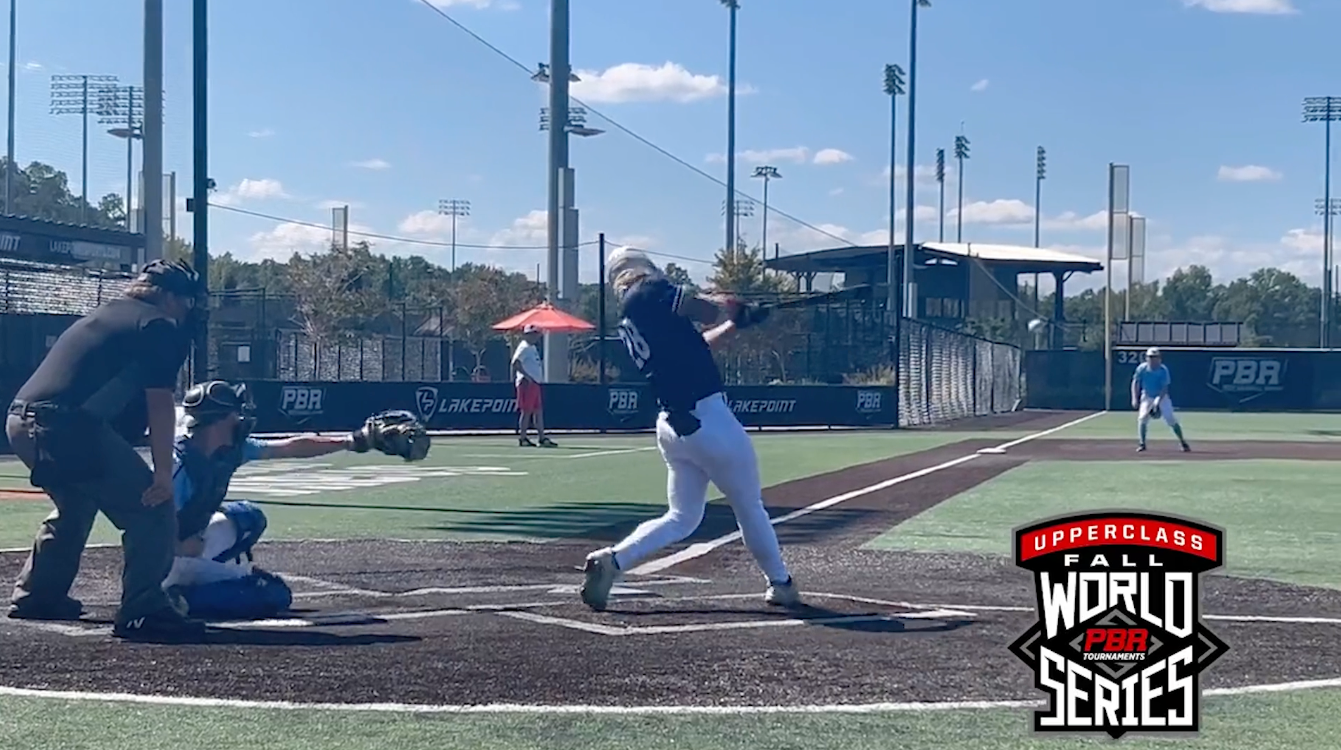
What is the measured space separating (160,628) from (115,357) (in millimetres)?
1209

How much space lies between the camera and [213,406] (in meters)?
8.16

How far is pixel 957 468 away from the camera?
20781 mm

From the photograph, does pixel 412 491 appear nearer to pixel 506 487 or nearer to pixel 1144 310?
pixel 506 487

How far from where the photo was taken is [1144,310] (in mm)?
109750

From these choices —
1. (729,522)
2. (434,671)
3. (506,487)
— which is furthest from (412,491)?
(434,671)

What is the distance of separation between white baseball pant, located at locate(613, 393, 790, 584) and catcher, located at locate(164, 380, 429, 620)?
4.00 feet

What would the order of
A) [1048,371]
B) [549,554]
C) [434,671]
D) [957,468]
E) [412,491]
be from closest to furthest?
[434,671], [549,554], [412,491], [957,468], [1048,371]

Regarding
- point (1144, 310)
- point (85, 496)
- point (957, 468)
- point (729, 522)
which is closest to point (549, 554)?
point (729, 522)

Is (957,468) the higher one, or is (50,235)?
(50,235)

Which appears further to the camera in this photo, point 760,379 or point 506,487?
point 760,379

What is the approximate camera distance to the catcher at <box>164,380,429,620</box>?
7.91 metres

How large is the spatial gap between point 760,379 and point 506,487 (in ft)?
91.7

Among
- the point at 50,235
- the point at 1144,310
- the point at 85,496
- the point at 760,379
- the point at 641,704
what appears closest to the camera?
the point at 641,704

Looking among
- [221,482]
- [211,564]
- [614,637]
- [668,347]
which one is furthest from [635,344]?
[211,564]
